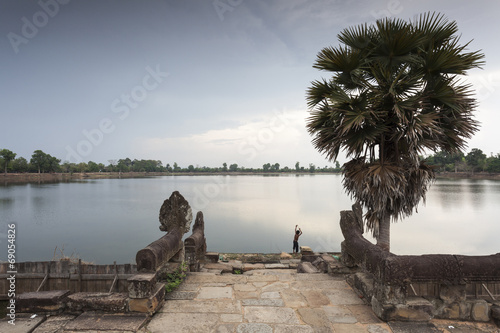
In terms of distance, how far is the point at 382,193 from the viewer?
593 cm

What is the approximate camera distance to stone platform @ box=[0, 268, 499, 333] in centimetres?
307

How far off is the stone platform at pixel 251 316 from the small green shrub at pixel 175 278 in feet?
0.31

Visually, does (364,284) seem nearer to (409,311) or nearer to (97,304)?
(409,311)

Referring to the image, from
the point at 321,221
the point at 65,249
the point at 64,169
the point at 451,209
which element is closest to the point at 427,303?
the point at 65,249

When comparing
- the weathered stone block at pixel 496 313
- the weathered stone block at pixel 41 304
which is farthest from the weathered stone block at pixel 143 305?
the weathered stone block at pixel 496 313

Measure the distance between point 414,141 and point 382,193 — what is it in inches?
50.4

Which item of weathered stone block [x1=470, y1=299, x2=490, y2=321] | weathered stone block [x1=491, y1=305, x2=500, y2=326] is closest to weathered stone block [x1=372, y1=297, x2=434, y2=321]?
weathered stone block [x1=470, y1=299, x2=490, y2=321]

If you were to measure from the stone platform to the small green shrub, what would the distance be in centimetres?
9

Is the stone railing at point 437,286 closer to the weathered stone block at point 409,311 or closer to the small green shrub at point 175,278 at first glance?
the weathered stone block at point 409,311

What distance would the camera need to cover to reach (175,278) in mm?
4492

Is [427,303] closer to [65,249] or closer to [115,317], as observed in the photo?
[115,317]

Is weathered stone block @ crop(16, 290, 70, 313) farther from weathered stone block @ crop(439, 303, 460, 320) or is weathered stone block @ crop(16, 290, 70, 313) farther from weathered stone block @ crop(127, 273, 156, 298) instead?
weathered stone block @ crop(439, 303, 460, 320)

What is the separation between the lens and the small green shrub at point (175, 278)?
4158mm

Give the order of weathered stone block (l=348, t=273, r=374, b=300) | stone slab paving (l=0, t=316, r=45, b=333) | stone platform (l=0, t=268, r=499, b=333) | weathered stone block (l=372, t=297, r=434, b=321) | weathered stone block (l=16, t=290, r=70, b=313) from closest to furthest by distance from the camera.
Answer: stone slab paving (l=0, t=316, r=45, b=333)
stone platform (l=0, t=268, r=499, b=333)
weathered stone block (l=372, t=297, r=434, b=321)
weathered stone block (l=16, t=290, r=70, b=313)
weathered stone block (l=348, t=273, r=374, b=300)
